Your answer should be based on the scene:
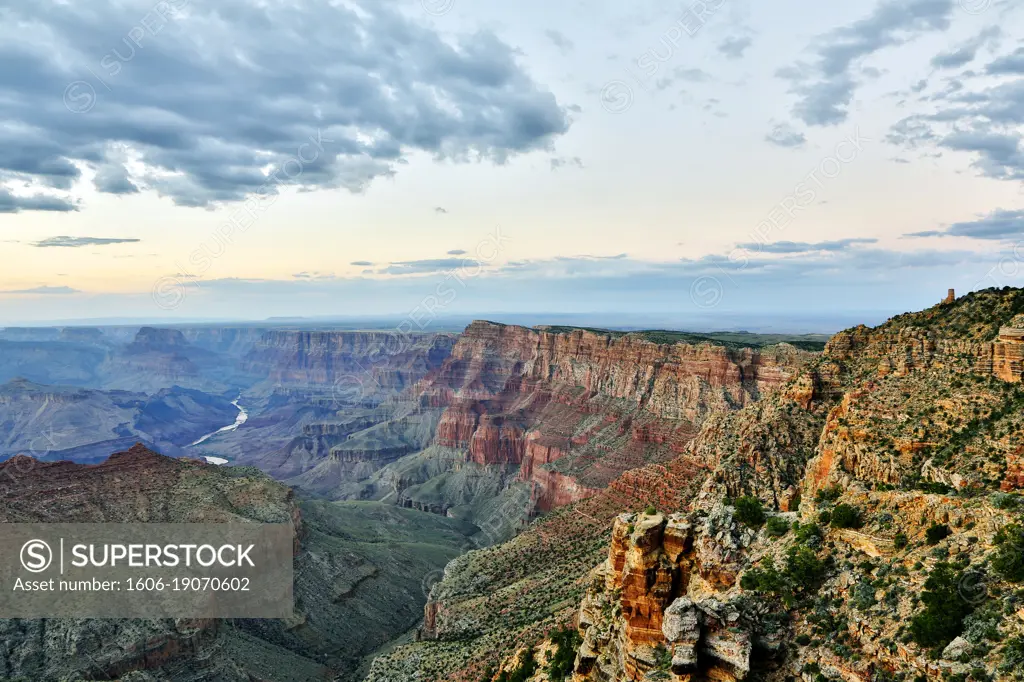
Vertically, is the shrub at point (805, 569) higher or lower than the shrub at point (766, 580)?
higher

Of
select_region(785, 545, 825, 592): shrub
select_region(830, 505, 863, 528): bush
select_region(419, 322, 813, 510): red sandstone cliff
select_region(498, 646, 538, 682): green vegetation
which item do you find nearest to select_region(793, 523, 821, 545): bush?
select_region(785, 545, 825, 592): shrub

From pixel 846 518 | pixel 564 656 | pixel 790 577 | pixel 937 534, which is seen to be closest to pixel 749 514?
pixel 846 518

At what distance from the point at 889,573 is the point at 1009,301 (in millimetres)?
28788

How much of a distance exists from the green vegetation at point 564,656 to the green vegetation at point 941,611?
1634 centimetres

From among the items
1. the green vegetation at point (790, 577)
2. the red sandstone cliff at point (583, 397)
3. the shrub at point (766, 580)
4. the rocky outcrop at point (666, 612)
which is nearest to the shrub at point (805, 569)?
the green vegetation at point (790, 577)

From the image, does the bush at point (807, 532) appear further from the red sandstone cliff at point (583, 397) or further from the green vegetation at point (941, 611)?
Result: the red sandstone cliff at point (583, 397)

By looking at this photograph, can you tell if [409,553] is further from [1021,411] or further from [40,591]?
[1021,411]

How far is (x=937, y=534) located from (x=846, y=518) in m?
3.16

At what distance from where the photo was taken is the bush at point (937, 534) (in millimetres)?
21266

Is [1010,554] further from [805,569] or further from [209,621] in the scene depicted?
[209,621]

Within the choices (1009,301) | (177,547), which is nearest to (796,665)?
(1009,301)

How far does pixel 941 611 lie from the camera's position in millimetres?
18609

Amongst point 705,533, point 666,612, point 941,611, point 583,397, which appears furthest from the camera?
point 583,397

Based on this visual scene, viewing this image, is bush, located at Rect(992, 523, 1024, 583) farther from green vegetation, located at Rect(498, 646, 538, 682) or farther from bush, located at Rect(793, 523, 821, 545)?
green vegetation, located at Rect(498, 646, 538, 682)
